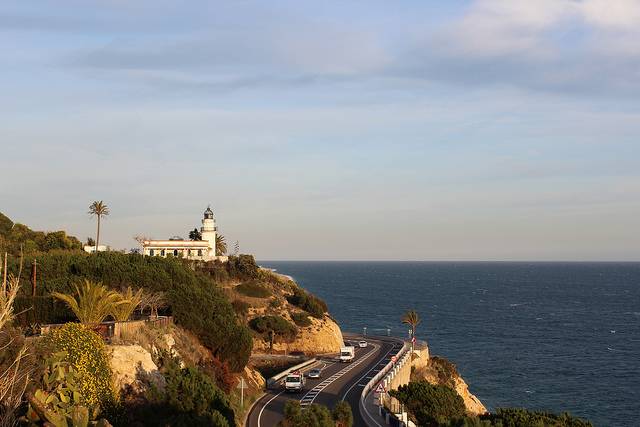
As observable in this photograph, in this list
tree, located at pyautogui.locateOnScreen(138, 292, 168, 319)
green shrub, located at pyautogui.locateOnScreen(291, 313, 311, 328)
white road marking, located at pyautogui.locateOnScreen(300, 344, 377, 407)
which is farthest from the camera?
green shrub, located at pyautogui.locateOnScreen(291, 313, 311, 328)

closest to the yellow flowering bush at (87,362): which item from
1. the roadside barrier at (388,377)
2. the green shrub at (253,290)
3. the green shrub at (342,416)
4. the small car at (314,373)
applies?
the green shrub at (342,416)

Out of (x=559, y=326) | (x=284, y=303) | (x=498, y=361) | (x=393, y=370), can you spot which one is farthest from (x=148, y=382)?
(x=559, y=326)

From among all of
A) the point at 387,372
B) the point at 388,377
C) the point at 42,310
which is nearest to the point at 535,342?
the point at 387,372

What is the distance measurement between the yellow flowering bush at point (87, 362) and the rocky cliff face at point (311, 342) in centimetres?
3772

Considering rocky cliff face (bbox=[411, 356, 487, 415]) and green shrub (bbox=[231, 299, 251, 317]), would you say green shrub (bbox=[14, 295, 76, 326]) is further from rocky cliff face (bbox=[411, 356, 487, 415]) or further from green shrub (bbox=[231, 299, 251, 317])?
green shrub (bbox=[231, 299, 251, 317])

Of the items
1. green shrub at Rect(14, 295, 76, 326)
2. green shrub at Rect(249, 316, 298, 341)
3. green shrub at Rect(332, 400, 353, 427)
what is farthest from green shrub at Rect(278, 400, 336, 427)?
green shrub at Rect(249, 316, 298, 341)

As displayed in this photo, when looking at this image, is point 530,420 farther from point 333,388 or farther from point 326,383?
point 326,383

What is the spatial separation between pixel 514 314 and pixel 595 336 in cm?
3055

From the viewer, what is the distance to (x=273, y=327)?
66.5 meters

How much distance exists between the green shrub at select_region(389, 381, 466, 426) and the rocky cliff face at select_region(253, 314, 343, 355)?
2968 cm

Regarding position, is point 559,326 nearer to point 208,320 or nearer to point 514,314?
point 514,314

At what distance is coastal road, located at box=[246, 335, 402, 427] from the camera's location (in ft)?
117

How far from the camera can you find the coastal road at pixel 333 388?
35.8m

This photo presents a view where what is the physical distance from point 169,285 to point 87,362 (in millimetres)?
15021
